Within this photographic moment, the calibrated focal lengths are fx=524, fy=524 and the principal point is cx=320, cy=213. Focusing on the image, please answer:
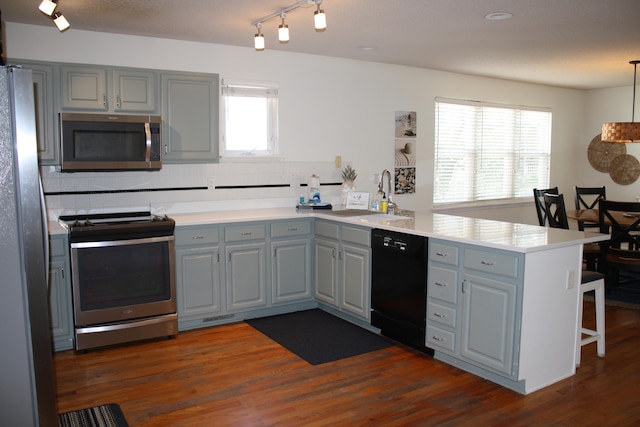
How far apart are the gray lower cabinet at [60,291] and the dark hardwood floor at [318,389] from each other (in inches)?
6.2

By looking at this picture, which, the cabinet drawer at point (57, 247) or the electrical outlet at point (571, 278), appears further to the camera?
the cabinet drawer at point (57, 247)

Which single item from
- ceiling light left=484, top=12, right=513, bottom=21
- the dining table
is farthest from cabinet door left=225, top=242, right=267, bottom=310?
the dining table

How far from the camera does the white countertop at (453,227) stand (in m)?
3.10

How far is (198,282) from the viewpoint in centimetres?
420

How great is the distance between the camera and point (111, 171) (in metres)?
4.21

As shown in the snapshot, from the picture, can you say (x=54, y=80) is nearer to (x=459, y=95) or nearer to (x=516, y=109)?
(x=459, y=95)

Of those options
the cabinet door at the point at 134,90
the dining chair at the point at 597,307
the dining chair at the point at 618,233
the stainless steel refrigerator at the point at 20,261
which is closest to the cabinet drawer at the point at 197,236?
the cabinet door at the point at 134,90

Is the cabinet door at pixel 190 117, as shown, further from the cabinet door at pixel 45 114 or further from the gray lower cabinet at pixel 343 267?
the gray lower cabinet at pixel 343 267

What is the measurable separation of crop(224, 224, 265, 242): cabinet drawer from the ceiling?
1.58 m

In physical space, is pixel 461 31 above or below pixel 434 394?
above

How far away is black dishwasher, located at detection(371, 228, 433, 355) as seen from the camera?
143 inches

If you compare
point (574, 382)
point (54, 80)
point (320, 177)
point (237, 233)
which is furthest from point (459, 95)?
point (54, 80)

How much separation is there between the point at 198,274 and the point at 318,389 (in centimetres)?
151

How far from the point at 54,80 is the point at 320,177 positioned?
8.37 feet
